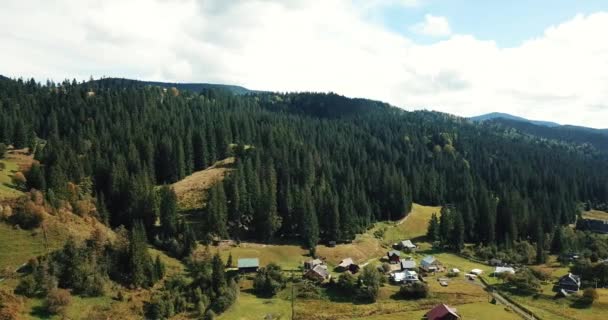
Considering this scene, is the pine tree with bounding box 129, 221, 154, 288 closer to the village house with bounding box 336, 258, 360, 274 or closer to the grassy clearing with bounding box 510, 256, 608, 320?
the village house with bounding box 336, 258, 360, 274

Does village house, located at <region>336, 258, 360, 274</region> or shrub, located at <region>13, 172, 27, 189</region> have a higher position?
shrub, located at <region>13, 172, 27, 189</region>

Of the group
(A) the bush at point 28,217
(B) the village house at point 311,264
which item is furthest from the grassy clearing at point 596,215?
(A) the bush at point 28,217

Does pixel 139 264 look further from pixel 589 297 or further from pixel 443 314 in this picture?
pixel 589 297

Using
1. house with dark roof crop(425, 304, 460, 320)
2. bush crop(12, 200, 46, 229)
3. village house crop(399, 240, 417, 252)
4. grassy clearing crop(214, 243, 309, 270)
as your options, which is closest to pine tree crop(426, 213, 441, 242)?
village house crop(399, 240, 417, 252)

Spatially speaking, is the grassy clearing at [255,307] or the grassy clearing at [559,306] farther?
the grassy clearing at [559,306]

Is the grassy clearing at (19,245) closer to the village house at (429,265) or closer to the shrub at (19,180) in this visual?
the shrub at (19,180)

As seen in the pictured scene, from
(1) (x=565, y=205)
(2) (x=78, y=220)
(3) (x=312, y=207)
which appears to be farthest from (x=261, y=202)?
(1) (x=565, y=205)
